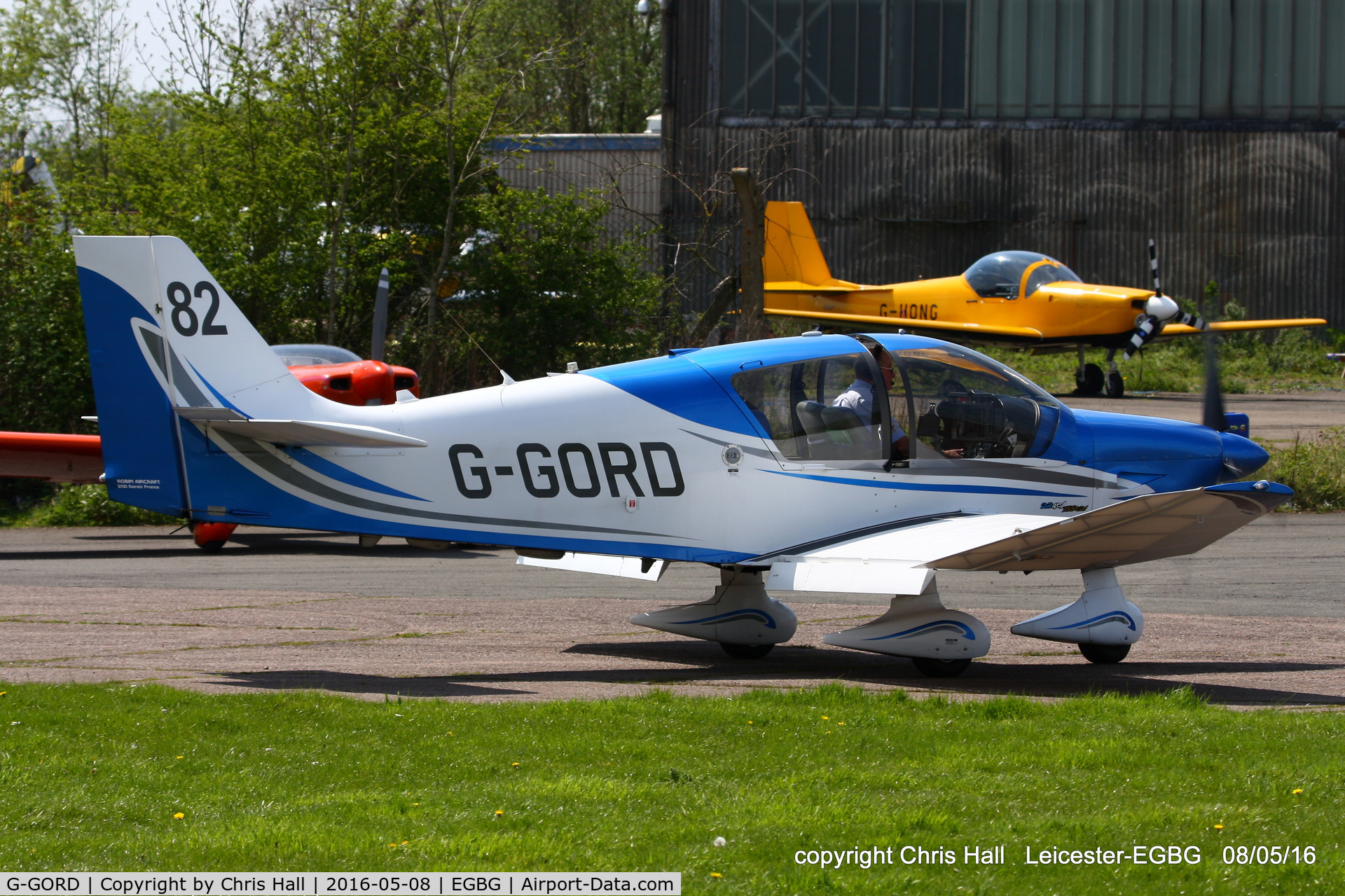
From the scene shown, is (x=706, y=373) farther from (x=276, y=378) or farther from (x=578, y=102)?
(x=578, y=102)

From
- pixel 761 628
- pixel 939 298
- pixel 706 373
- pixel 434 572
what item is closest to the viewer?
pixel 706 373

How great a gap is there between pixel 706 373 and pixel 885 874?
5.06 m

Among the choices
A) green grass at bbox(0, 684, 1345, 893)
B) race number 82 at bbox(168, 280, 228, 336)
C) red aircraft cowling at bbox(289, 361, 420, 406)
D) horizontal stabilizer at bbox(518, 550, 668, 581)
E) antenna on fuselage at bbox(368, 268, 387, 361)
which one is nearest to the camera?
green grass at bbox(0, 684, 1345, 893)

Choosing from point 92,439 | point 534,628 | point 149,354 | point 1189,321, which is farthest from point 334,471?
point 1189,321

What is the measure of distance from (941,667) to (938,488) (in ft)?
4.31

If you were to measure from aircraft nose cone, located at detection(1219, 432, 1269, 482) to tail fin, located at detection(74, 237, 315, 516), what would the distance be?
7324 millimetres

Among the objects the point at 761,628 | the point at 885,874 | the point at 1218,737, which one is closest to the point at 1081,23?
the point at 761,628

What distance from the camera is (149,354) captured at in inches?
331

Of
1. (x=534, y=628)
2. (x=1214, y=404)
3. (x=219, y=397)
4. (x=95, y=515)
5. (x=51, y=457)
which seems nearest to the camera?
(x=219, y=397)

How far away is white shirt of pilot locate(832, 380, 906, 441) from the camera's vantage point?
914 centimetres

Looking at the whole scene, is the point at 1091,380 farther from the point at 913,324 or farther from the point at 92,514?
the point at 92,514

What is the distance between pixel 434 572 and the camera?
1505 cm

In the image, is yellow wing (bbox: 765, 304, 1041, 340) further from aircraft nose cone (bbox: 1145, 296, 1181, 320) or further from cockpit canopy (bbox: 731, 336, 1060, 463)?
cockpit canopy (bbox: 731, 336, 1060, 463)

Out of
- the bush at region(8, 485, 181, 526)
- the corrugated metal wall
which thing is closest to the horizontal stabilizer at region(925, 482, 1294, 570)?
the bush at region(8, 485, 181, 526)
